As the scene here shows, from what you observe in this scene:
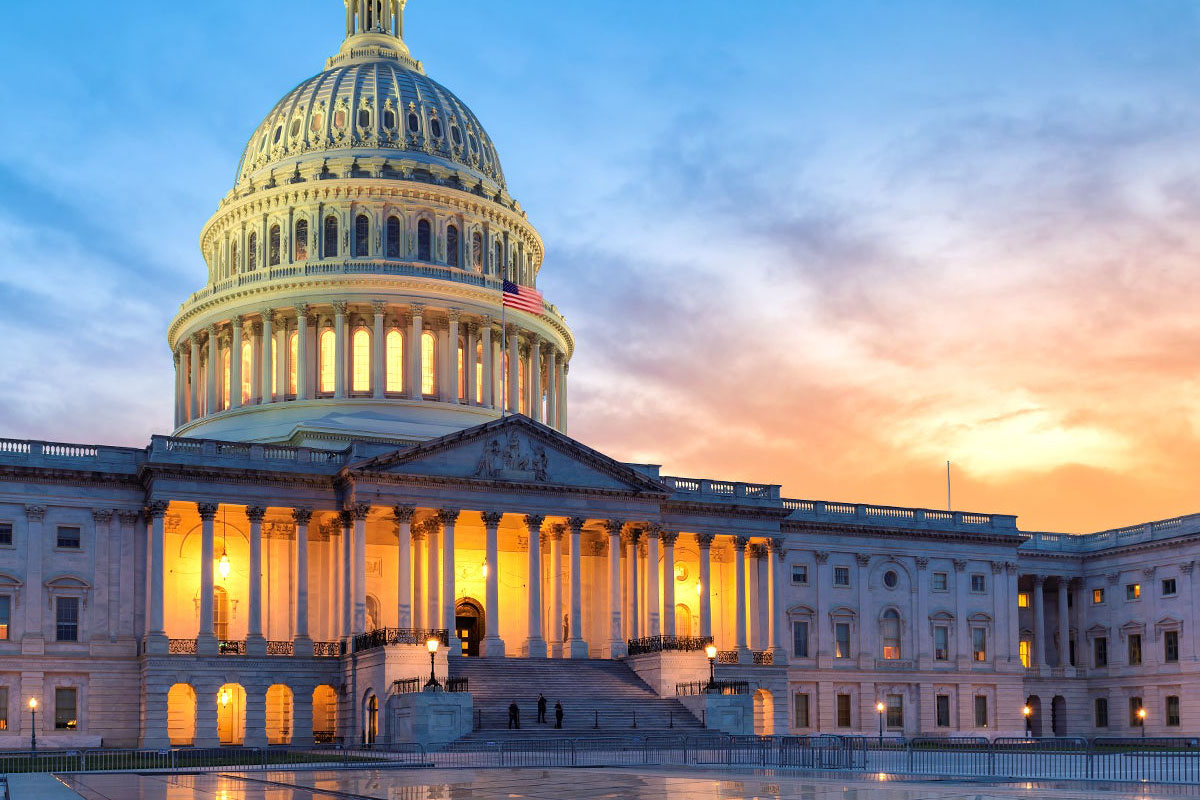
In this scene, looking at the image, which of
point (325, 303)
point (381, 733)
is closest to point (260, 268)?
point (325, 303)

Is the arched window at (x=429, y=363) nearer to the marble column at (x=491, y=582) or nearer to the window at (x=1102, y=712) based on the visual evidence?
the marble column at (x=491, y=582)

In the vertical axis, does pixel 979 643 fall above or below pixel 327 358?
below

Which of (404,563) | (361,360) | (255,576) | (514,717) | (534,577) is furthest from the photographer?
(361,360)

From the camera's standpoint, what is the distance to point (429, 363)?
94938 mm

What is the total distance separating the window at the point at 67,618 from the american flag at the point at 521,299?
28.7 metres

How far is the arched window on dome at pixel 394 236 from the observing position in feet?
319

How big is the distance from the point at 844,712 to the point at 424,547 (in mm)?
30149

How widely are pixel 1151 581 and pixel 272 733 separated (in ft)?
184

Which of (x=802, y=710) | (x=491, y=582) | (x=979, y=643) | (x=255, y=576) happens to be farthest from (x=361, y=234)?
(x=979, y=643)

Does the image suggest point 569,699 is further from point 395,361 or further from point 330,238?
point 330,238

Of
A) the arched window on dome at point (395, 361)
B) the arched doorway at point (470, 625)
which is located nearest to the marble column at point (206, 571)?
the arched doorway at point (470, 625)

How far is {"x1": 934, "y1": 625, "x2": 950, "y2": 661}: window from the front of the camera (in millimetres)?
95750

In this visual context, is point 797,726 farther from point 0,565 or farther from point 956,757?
point 0,565

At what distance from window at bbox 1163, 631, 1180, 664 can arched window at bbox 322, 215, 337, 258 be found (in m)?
57.1
